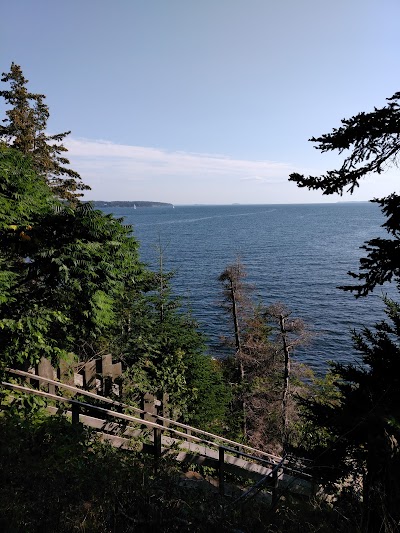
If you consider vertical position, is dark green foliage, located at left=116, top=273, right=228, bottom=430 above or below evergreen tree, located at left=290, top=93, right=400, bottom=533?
below

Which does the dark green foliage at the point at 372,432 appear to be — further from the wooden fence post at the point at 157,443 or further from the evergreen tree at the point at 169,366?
the evergreen tree at the point at 169,366

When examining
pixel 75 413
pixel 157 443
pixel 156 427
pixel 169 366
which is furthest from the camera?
pixel 169 366

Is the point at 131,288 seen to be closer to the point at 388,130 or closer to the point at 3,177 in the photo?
the point at 3,177

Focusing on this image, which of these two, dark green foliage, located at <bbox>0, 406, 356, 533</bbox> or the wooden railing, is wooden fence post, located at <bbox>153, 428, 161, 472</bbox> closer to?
the wooden railing

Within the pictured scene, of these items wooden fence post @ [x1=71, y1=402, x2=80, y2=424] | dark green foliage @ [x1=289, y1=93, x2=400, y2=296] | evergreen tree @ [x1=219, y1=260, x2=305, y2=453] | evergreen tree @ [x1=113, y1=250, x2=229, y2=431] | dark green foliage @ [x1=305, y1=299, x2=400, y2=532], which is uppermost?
dark green foliage @ [x1=289, y1=93, x2=400, y2=296]

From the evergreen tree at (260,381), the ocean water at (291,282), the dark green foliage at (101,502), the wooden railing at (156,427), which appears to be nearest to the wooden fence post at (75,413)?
the wooden railing at (156,427)

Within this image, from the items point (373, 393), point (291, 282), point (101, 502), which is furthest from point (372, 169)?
point (291, 282)

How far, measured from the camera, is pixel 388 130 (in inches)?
155

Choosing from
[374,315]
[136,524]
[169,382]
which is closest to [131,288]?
[169,382]

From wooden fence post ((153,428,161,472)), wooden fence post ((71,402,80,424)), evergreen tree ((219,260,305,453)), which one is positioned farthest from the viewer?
evergreen tree ((219,260,305,453))

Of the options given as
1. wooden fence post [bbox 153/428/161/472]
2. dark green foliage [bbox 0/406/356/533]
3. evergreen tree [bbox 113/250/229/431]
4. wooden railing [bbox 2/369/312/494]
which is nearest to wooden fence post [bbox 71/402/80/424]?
wooden railing [bbox 2/369/312/494]

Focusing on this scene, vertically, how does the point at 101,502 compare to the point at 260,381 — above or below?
above

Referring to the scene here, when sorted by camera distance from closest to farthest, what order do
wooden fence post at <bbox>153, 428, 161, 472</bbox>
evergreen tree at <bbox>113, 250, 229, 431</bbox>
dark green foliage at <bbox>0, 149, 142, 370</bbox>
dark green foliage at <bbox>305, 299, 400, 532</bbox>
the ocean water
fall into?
1. dark green foliage at <bbox>305, 299, 400, 532</bbox>
2. wooden fence post at <bbox>153, 428, 161, 472</bbox>
3. dark green foliage at <bbox>0, 149, 142, 370</bbox>
4. evergreen tree at <bbox>113, 250, 229, 431</bbox>
5. the ocean water

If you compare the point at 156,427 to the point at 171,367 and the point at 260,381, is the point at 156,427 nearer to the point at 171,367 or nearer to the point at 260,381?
the point at 171,367
